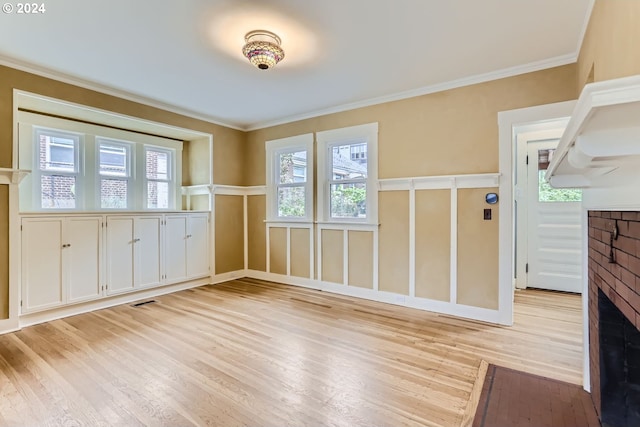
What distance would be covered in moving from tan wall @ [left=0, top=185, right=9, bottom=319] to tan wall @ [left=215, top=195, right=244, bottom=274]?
2463mm

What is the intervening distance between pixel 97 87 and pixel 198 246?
2436 mm

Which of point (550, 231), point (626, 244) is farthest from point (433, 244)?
point (626, 244)

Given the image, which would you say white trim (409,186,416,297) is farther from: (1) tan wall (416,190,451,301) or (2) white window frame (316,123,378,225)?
(2) white window frame (316,123,378,225)

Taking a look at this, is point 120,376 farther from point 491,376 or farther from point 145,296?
point 491,376

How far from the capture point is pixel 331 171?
454 centimetres

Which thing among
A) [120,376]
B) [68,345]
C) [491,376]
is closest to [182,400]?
[120,376]

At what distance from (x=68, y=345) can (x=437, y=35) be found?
13.6ft

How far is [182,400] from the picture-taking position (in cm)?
196

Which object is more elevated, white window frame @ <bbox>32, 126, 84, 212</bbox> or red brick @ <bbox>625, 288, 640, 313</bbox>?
white window frame @ <bbox>32, 126, 84, 212</bbox>

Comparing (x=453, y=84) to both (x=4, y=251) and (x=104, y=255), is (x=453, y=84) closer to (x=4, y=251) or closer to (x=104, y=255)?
(x=104, y=255)

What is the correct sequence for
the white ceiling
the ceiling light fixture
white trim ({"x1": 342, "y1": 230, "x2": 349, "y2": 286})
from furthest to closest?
white trim ({"x1": 342, "y1": 230, "x2": 349, "y2": 286}) → the ceiling light fixture → the white ceiling

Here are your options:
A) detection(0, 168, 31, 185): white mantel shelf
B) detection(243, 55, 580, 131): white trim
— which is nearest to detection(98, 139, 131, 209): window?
detection(0, 168, 31, 185): white mantel shelf

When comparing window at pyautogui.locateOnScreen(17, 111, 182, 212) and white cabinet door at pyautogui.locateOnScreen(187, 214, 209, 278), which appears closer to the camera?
window at pyautogui.locateOnScreen(17, 111, 182, 212)

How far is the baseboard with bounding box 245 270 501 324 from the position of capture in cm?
335
